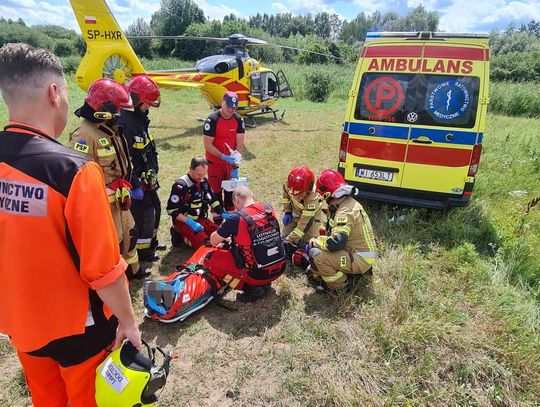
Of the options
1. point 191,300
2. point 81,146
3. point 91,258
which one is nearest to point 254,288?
Result: point 191,300

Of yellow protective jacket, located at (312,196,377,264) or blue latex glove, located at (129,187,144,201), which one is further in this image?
blue latex glove, located at (129,187,144,201)

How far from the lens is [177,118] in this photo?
14211 millimetres

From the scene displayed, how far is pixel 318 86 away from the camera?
1952 cm

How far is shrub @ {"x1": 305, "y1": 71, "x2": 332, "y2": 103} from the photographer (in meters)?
19.6

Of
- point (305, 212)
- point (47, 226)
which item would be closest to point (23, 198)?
point (47, 226)

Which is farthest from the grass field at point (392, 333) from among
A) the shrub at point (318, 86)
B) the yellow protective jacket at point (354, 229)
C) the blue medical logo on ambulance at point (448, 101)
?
the shrub at point (318, 86)

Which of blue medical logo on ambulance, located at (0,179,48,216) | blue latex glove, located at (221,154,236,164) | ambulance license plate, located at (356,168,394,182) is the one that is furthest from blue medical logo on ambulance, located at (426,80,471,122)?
blue medical logo on ambulance, located at (0,179,48,216)

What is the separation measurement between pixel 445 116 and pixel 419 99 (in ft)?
1.40

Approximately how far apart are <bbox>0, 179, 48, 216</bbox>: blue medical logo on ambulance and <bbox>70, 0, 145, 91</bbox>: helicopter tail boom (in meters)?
9.40

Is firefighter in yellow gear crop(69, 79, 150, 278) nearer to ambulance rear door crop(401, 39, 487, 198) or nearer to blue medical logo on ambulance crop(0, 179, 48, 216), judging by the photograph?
blue medical logo on ambulance crop(0, 179, 48, 216)

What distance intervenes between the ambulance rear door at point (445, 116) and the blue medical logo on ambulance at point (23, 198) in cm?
493

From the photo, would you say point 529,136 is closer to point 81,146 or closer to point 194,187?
point 194,187

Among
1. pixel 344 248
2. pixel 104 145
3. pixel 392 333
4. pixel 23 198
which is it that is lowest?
pixel 392 333

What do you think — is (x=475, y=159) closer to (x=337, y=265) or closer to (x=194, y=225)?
(x=337, y=265)
